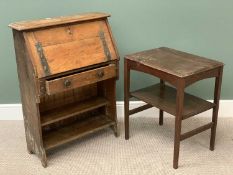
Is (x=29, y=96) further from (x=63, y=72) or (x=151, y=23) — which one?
(x=151, y=23)

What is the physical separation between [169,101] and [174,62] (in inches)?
11.6

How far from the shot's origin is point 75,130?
2.57m

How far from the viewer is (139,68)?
2.35 metres

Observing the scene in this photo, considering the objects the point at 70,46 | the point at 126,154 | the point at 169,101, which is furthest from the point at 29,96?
the point at 169,101

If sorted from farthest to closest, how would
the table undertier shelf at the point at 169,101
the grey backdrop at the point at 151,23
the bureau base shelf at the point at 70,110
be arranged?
the grey backdrop at the point at 151,23 < the bureau base shelf at the point at 70,110 < the table undertier shelf at the point at 169,101

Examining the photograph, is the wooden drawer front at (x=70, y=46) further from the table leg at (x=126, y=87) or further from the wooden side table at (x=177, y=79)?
the wooden side table at (x=177, y=79)

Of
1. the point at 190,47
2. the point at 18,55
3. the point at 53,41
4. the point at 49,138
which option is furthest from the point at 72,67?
the point at 190,47

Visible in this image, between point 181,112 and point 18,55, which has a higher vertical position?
point 18,55

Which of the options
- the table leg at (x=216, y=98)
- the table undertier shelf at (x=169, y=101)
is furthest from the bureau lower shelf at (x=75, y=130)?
the table leg at (x=216, y=98)

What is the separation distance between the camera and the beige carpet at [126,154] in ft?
7.57

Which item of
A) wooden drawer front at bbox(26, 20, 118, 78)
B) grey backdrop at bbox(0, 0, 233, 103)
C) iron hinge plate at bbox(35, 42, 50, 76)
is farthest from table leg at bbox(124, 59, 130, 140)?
iron hinge plate at bbox(35, 42, 50, 76)

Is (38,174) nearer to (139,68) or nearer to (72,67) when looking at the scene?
(72,67)

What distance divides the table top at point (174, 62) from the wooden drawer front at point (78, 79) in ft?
0.62

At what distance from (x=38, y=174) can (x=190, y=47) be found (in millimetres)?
1590
